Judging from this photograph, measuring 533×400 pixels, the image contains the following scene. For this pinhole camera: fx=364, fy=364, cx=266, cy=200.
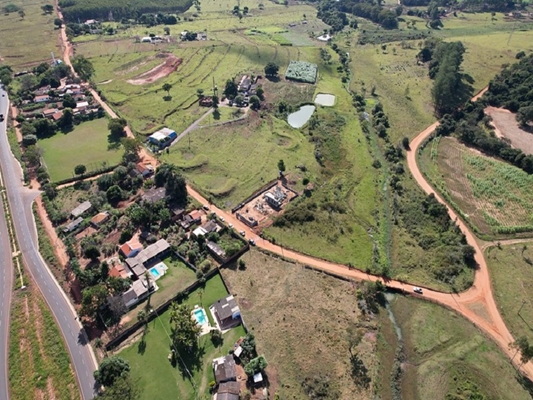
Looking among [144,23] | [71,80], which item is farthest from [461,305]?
[144,23]

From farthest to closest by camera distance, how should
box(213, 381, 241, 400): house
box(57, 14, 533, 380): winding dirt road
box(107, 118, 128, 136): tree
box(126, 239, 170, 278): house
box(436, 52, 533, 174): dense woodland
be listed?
box(107, 118, 128, 136): tree → box(436, 52, 533, 174): dense woodland → box(126, 239, 170, 278): house → box(57, 14, 533, 380): winding dirt road → box(213, 381, 241, 400): house

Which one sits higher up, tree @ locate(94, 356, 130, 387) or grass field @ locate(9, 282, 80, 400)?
tree @ locate(94, 356, 130, 387)

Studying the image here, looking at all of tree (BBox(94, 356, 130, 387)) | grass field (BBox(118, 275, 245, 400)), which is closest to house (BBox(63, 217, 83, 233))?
grass field (BBox(118, 275, 245, 400))

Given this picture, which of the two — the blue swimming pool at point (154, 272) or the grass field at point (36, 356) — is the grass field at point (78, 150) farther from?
the blue swimming pool at point (154, 272)

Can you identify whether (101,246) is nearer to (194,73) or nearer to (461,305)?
(461,305)

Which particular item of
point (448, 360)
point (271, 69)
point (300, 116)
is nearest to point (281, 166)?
point (300, 116)

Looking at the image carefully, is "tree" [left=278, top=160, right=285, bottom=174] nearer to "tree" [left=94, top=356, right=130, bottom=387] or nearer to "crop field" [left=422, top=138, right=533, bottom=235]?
"crop field" [left=422, top=138, right=533, bottom=235]

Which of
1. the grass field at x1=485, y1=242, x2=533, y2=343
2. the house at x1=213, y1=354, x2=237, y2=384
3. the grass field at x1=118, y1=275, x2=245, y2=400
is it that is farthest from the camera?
the grass field at x1=485, y1=242, x2=533, y2=343

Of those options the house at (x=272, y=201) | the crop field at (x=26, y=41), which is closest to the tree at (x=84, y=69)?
the crop field at (x=26, y=41)
